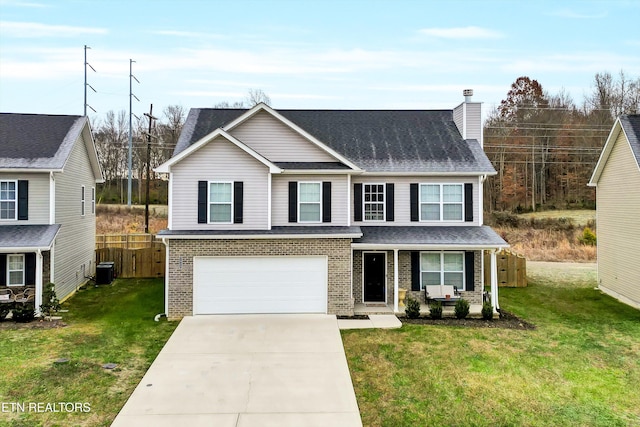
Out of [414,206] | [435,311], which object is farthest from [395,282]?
[414,206]

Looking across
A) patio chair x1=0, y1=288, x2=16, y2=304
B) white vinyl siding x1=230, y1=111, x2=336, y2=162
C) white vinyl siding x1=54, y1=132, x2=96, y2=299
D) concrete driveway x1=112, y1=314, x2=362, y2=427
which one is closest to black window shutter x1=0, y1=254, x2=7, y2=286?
patio chair x1=0, y1=288, x2=16, y2=304

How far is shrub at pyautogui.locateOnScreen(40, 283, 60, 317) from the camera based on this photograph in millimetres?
14148

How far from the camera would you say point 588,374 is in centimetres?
970

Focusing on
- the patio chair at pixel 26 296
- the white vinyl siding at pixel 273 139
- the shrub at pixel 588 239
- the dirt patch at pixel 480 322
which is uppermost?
the white vinyl siding at pixel 273 139

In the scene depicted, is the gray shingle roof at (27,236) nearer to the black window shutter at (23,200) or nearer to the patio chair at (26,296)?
the black window shutter at (23,200)

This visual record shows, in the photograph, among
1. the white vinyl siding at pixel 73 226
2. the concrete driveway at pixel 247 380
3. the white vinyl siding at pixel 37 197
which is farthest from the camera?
the white vinyl siding at pixel 73 226

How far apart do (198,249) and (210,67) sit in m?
23.3

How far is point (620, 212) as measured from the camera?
16938mm

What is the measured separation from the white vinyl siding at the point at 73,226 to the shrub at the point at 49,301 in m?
0.98

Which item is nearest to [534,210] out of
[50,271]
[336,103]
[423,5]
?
[336,103]

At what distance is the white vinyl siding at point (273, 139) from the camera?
15.7m

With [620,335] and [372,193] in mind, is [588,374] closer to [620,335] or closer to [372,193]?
[620,335]

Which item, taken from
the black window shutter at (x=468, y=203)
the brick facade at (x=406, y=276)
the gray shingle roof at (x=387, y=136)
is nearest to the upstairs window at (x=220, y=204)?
the gray shingle roof at (x=387, y=136)

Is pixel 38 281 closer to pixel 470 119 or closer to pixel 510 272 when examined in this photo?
pixel 470 119
